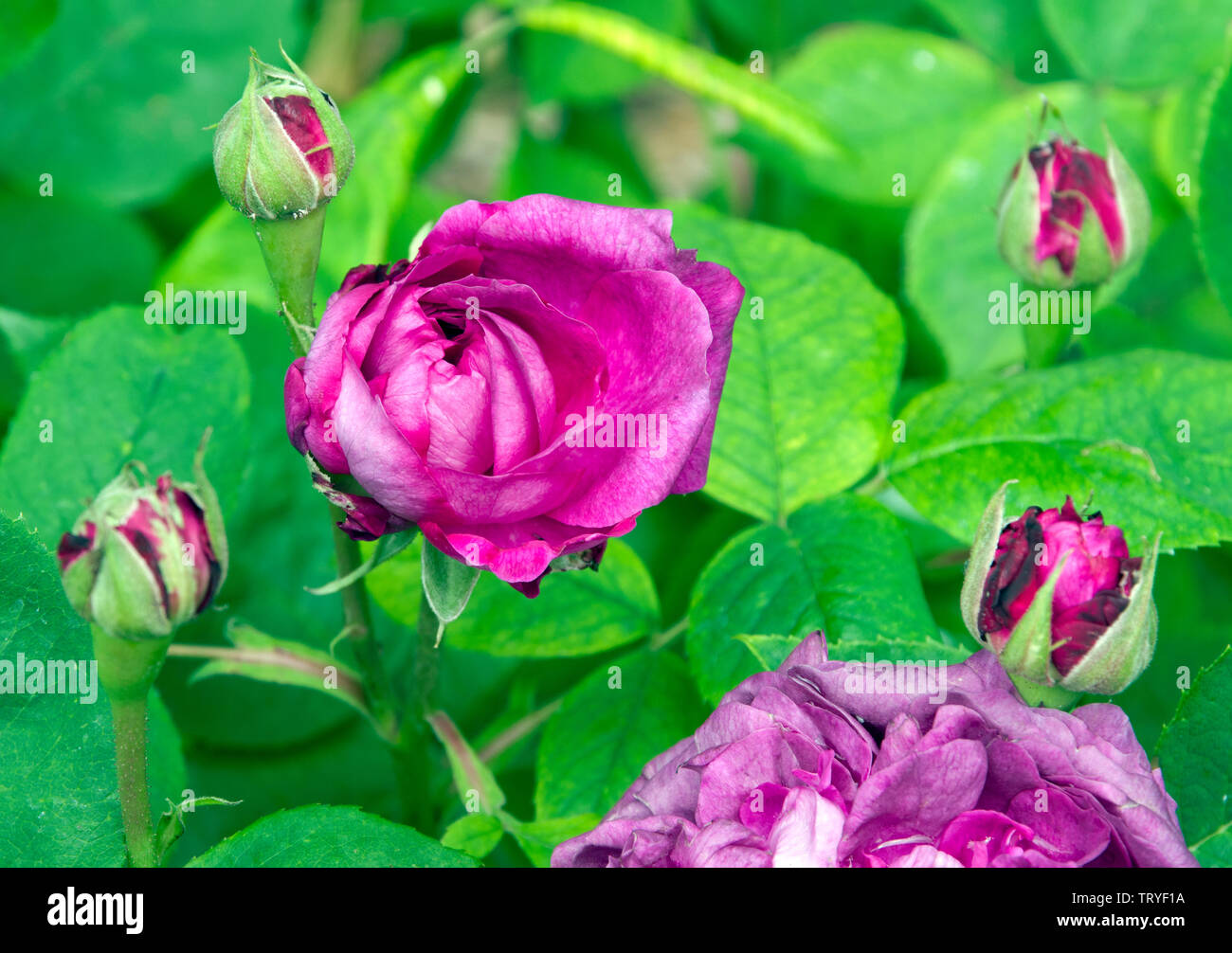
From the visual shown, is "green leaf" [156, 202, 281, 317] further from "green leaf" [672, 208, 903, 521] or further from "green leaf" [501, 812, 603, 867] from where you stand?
"green leaf" [501, 812, 603, 867]

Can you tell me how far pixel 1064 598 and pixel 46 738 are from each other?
0.53m

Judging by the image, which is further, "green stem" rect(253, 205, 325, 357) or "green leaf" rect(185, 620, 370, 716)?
"green leaf" rect(185, 620, 370, 716)

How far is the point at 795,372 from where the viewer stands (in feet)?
2.81

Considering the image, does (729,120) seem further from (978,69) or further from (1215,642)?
(1215,642)

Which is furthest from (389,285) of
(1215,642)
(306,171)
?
(1215,642)

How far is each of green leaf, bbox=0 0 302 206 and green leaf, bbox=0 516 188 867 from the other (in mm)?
721

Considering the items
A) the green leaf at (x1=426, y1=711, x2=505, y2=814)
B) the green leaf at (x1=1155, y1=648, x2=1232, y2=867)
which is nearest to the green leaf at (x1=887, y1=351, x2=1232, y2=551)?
the green leaf at (x1=1155, y1=648, x2=1232, y2=867)

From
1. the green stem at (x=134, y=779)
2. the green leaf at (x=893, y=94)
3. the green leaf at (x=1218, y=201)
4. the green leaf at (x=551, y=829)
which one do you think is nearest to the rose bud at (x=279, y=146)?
the green stem at (x=134, y=779)

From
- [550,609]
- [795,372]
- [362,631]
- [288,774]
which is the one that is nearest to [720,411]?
[795,372]

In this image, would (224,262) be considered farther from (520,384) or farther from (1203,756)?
(1203,756)

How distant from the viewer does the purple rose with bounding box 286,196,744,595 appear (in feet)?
1.75

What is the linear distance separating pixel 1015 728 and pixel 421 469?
0.94ft

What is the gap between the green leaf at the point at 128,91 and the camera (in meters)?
1.23

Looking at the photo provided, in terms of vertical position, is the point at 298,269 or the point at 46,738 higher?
the point at 298,269
